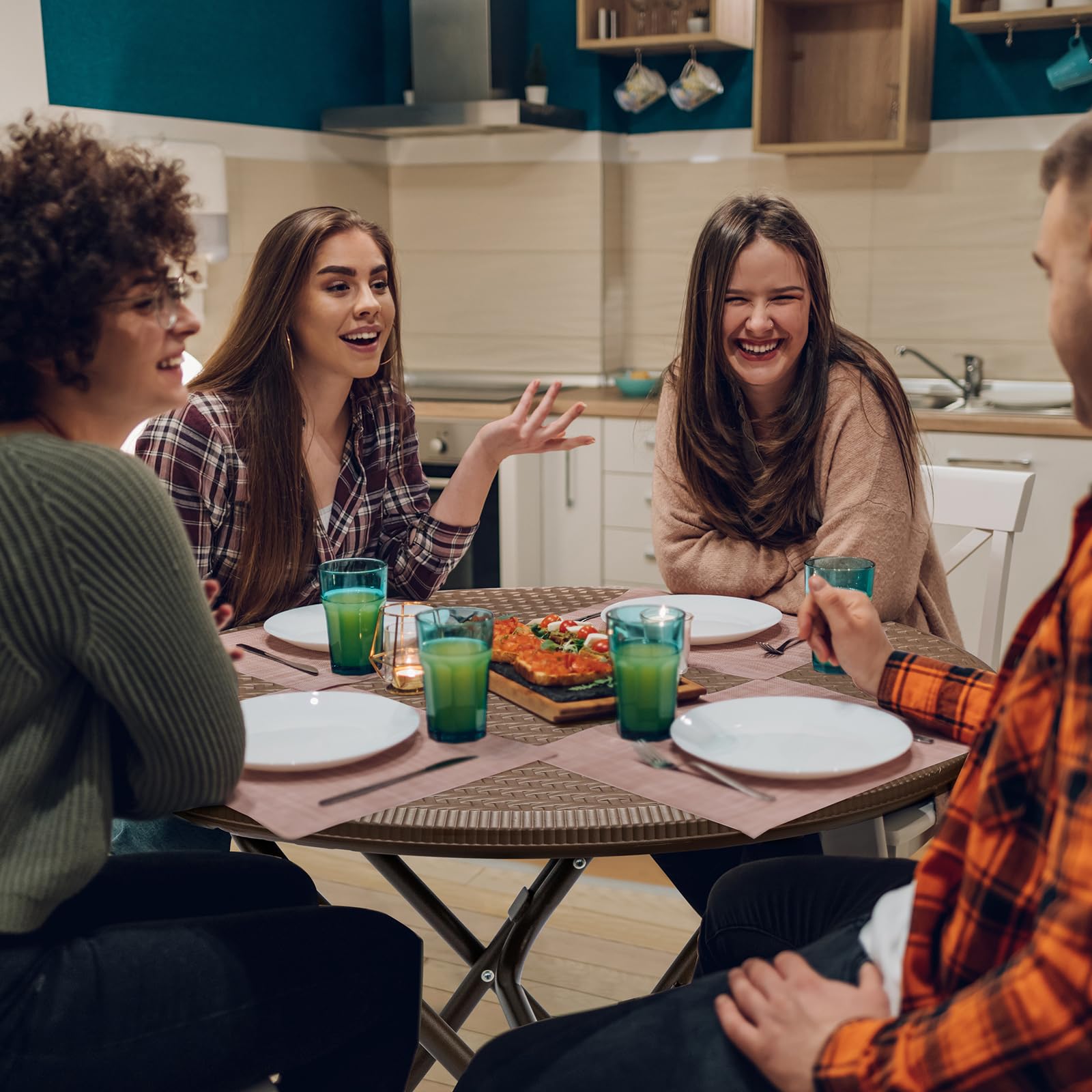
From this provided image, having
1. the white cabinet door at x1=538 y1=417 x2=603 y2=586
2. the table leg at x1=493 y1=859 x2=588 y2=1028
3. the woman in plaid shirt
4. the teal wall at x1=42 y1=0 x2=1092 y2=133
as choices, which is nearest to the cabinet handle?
the white cabinet door at x1=538 y1=417 x2=603 y2=586

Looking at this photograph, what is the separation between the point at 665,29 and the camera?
4105 mm

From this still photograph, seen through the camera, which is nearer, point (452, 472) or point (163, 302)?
point (163, 302)

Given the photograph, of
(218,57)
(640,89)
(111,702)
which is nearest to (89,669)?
(111,702)

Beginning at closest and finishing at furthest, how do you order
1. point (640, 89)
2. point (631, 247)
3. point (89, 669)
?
point (89, 669)
point (640, 89)
point (631, 247)

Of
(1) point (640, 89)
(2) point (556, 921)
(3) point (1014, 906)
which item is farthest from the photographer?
(1) point (640, 89)

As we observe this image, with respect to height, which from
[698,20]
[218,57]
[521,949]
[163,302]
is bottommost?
[521,949]

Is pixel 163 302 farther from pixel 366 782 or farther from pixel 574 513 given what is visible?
pixel 574 513

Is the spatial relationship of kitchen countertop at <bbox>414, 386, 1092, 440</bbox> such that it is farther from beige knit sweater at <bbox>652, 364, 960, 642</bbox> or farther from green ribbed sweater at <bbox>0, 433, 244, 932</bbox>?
green ribbed sweater at <bbox>0, 433, 244, 932</bbox>

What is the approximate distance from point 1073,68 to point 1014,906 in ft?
10.8

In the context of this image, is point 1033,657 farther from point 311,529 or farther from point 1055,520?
point 1055,520

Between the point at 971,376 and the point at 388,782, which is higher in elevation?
Result: the point at 971,376

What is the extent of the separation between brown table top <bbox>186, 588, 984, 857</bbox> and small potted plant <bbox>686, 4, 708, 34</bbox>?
125 inches

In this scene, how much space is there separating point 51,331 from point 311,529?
919 mm

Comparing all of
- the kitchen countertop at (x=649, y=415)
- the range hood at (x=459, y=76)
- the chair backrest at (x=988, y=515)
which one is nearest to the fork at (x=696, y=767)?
the chair backrest at (x=988, y=515)
